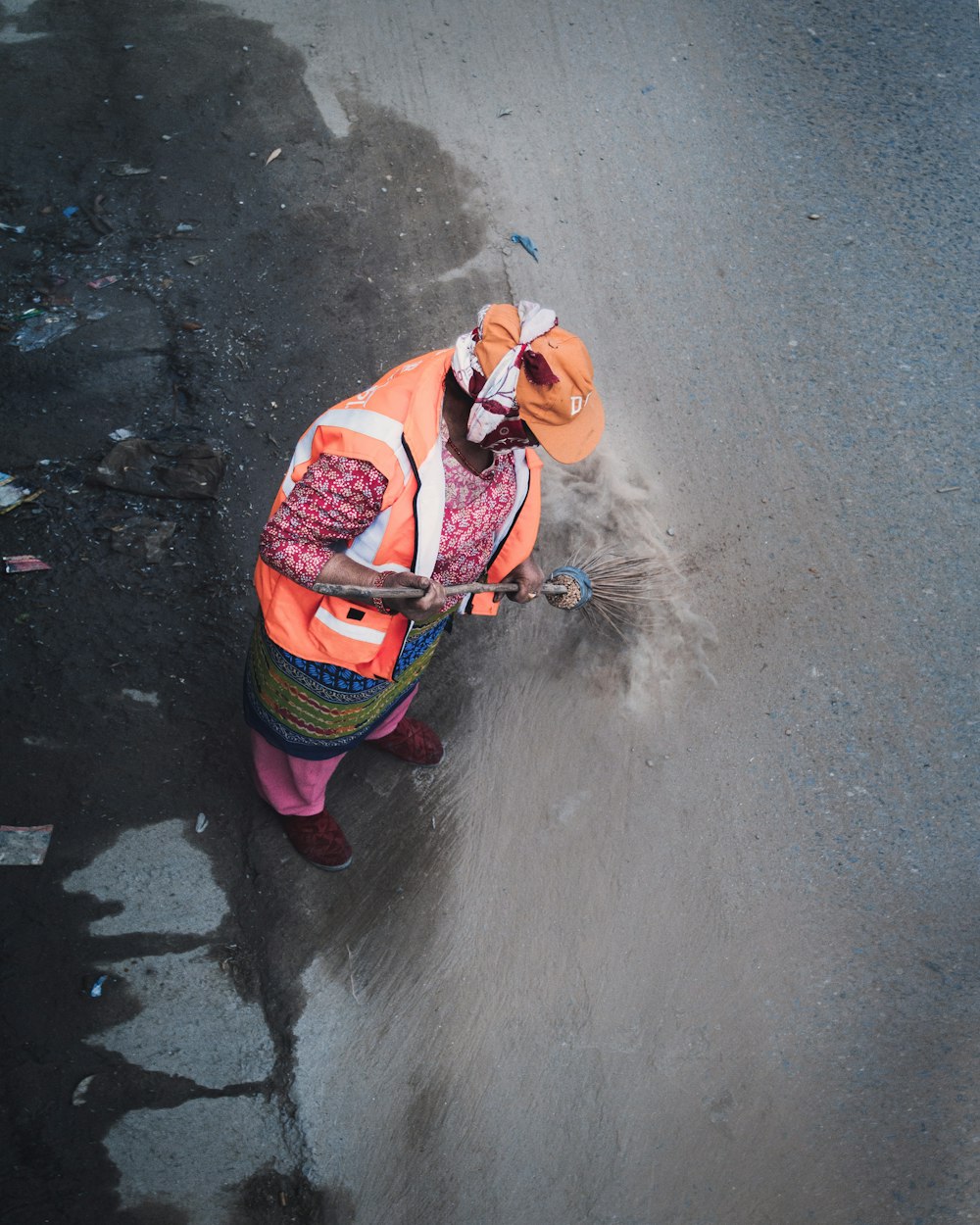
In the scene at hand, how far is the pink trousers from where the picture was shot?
9.57 feet

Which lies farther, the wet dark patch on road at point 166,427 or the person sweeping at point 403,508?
the wet dark patch on road at point 166,427

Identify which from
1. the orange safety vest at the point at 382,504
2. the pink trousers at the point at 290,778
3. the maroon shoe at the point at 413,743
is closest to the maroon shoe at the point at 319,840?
the pink trousers at the point at 290,778

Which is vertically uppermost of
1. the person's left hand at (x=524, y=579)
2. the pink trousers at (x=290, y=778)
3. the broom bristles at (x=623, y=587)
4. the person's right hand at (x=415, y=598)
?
the person's right hand at (x=415, y=598)

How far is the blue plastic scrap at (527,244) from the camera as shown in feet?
14.9

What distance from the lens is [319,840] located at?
316 cm

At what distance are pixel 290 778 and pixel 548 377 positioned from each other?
167 cm

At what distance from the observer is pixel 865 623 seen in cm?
374

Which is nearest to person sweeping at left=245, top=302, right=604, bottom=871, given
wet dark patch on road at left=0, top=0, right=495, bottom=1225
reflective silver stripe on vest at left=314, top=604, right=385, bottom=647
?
reflective silver stripe on vest at left=314, top=604, right=385, bottom=647

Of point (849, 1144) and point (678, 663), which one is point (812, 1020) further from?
point (678, 663)

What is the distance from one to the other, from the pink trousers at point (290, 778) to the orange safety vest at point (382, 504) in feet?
2.01

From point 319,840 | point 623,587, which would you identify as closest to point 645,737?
point 623,587

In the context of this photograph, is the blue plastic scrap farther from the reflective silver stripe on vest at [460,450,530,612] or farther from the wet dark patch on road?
the reflective silver stripe on vest at [460,450,530,612]

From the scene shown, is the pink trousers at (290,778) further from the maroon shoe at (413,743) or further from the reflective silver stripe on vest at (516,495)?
the reflective silver stripe on vest at (516,495)

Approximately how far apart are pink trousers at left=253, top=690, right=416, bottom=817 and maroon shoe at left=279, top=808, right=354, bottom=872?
4cm
